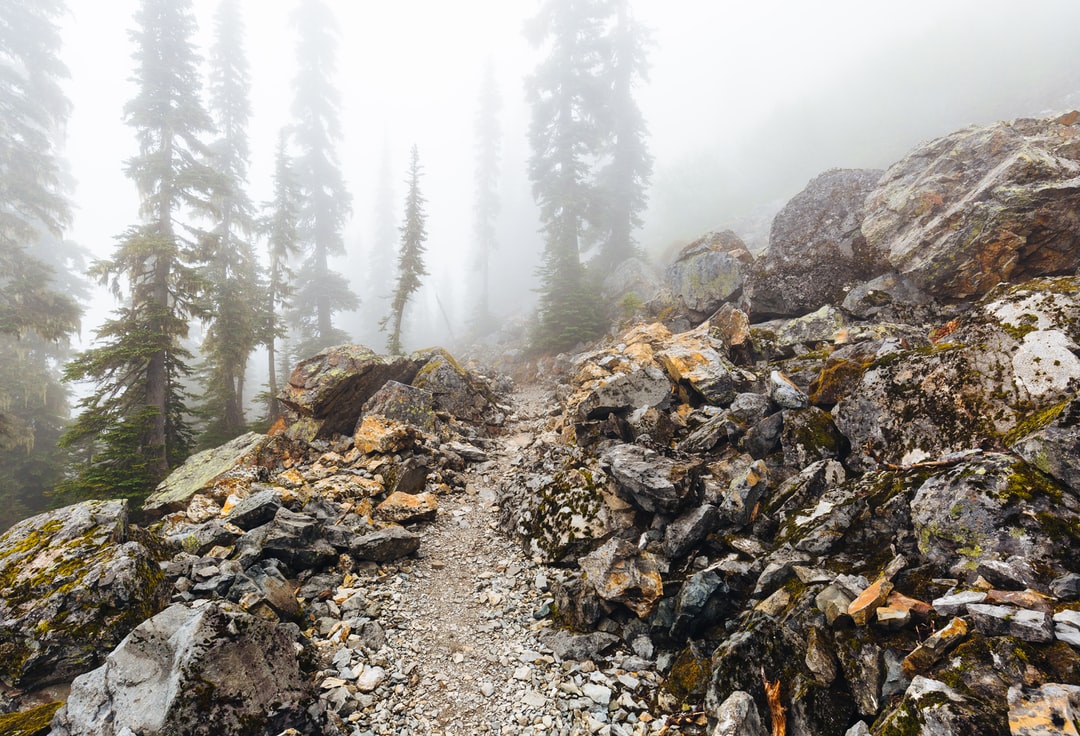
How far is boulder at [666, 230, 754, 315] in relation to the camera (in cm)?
1550

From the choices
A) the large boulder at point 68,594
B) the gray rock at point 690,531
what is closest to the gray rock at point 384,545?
the large boulder at point 68,594

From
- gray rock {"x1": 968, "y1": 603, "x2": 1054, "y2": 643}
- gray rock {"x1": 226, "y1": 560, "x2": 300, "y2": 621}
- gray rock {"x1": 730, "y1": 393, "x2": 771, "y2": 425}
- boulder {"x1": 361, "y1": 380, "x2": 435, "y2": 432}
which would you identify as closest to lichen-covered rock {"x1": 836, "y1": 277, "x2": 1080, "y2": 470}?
gray rock {"x1": 730, "y1": 393, "x2": 771, "y2": 425}

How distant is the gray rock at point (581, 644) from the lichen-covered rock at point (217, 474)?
8339mm

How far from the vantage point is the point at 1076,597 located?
296 centimetres

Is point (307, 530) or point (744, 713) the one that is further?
point (307, 530)

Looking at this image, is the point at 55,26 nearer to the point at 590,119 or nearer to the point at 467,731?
the point at 590,119

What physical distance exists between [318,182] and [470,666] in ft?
144

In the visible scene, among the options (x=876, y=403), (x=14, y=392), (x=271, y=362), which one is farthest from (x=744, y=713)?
(x=14, y=392)

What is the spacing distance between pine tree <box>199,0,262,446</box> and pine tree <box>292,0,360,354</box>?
20.1 feet

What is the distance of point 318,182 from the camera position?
38375 mm

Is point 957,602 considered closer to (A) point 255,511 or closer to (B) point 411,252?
(A) point 255,511

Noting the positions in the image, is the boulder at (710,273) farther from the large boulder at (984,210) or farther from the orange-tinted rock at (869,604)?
the orange-tinted rock at (869,604)

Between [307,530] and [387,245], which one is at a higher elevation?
[387,245]

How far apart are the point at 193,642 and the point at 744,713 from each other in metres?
5.26
